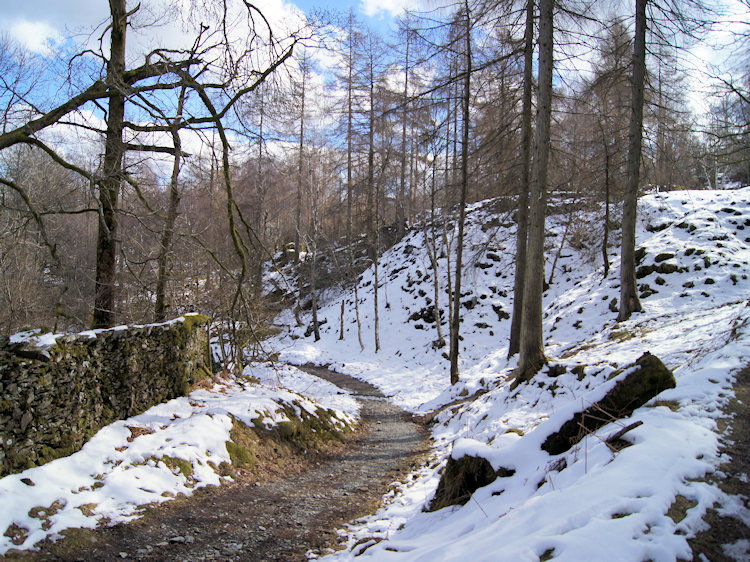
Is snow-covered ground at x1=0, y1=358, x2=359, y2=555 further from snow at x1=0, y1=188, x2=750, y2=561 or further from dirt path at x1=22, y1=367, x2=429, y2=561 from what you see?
dirt path at x1=22, y1=367, x2=429, y2=561

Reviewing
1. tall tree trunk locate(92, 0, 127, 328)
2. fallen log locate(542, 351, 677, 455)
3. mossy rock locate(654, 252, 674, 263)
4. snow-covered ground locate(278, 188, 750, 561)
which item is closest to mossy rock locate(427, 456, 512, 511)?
snow-covered ground locate(278, 188, 750, 561)

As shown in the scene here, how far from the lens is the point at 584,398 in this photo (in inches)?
167

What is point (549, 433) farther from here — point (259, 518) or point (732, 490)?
point (259, 518)

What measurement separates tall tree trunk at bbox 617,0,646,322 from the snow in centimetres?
68

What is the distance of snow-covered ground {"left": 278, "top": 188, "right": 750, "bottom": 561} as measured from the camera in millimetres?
2463

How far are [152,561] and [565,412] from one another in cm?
422

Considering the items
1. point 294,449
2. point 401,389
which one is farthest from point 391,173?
point 294,449

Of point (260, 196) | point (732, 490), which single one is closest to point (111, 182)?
point (732, 490)

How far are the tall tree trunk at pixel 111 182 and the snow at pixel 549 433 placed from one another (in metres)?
2.04

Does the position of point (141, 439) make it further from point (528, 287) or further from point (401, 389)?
point (401, 389)

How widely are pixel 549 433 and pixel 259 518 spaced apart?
3.46m

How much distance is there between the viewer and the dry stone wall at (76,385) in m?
4.30

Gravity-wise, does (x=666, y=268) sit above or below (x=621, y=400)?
above

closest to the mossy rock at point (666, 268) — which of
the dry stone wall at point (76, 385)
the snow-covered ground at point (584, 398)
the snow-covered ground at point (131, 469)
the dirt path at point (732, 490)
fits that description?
the snow-covered ground at point (584, 398)
